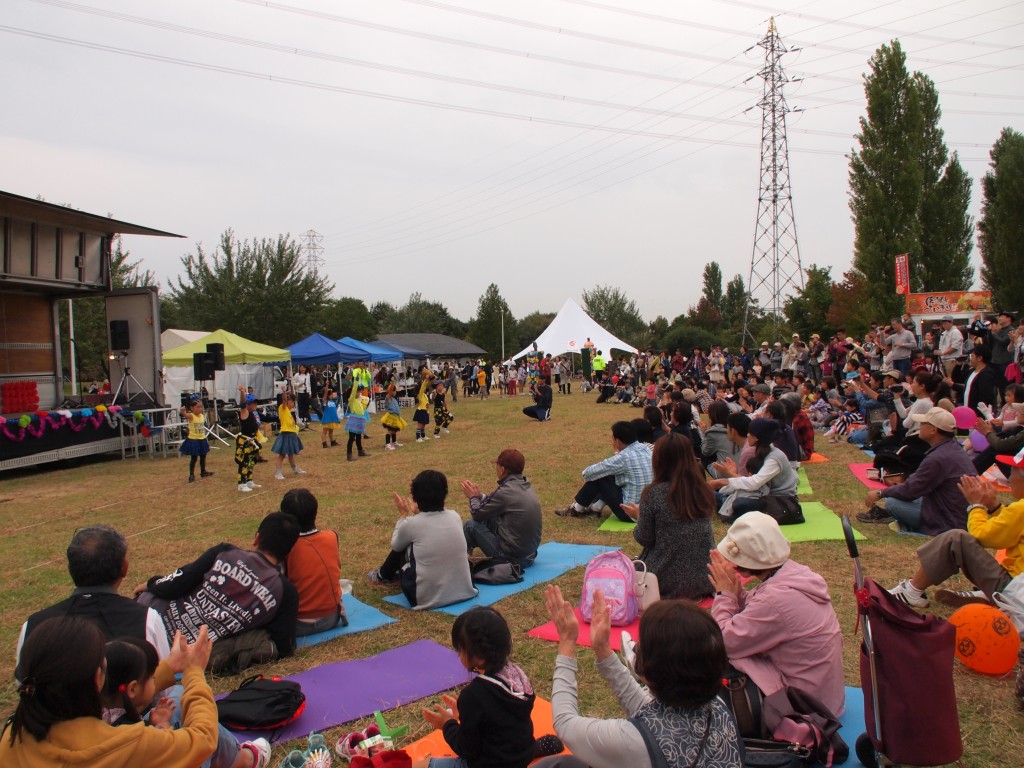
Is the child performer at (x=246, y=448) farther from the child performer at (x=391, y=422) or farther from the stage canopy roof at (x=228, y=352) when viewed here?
the stage canopy roof at (x=228, y=352)

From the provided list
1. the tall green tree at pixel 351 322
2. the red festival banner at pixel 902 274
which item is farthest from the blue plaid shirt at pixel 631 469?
the tall green tree at pixel 351 322

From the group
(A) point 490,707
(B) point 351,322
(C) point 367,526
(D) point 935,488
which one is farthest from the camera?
(B) point 351,322

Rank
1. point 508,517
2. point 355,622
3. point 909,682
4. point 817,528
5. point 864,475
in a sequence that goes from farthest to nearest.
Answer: point 864,475 < point 817,528 < point 508,517 < point 355,622 < point 909,682

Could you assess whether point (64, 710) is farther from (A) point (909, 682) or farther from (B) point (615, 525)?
(B) point (615, 525)

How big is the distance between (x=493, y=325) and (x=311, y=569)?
5756 centimetres

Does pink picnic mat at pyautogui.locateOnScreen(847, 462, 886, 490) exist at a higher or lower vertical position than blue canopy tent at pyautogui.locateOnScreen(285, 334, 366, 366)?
lower

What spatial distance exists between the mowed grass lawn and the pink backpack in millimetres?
489

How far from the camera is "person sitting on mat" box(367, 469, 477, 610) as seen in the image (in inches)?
209

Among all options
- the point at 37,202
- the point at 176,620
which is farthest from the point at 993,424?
the point at 37,202

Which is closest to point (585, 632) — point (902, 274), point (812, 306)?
point (902, 274)

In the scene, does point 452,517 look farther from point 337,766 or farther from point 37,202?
point 37,202

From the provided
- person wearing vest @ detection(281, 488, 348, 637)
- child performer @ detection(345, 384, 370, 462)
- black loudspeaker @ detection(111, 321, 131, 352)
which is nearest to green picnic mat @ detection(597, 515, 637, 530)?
person wearing vest @ detection(281, 488, 348, 637)

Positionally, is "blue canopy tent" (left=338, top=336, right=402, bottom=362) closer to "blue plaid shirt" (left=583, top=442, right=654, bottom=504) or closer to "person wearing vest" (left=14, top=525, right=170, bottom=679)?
"blue plaid shirt" (left=583, top=442, right=654, bottom=504)

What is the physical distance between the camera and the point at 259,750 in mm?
3211
